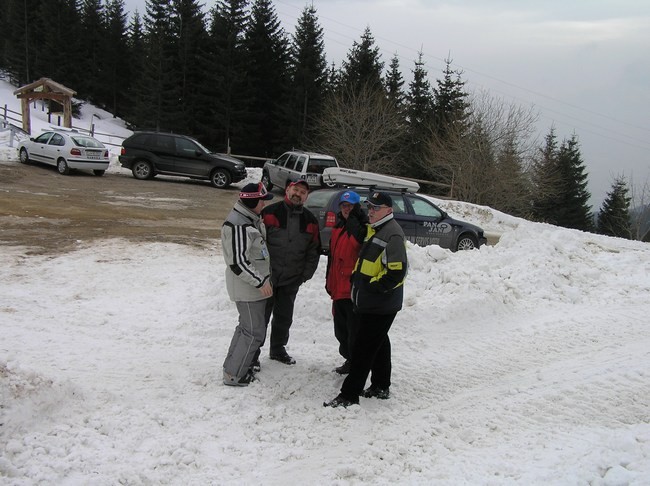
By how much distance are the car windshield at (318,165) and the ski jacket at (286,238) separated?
14202mm

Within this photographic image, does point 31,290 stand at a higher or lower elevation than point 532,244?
lower

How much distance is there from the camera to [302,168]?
1888 cm

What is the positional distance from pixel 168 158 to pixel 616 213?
44912 mm

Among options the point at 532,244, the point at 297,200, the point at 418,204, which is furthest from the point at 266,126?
the point at 297,200

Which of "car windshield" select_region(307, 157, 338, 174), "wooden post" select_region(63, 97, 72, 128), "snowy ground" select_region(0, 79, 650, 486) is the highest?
"wooden post" select_region(63, 97, 72, 128)

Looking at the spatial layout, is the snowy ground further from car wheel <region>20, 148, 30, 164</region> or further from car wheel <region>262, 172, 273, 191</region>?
car wheel <region>20, 148, 30, 164</region>

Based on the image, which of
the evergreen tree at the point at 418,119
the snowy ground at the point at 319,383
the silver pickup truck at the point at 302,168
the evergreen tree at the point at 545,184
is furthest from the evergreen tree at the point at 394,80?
the snowy ground at the point at 319,383

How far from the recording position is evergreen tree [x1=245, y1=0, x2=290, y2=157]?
38594mm

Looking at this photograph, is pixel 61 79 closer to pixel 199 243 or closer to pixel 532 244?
pixel 199 243

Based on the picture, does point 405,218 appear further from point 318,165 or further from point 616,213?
point 616,213

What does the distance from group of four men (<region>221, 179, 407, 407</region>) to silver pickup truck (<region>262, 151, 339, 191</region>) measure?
13.2 metres

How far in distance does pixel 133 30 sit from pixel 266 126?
25036 millimetres

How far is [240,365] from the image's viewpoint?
4465 millimetres

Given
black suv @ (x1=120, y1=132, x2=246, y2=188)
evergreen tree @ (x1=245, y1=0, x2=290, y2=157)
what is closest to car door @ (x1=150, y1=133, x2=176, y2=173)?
black suv @ (x1=120, y1=132, x2=246, y2=188)
